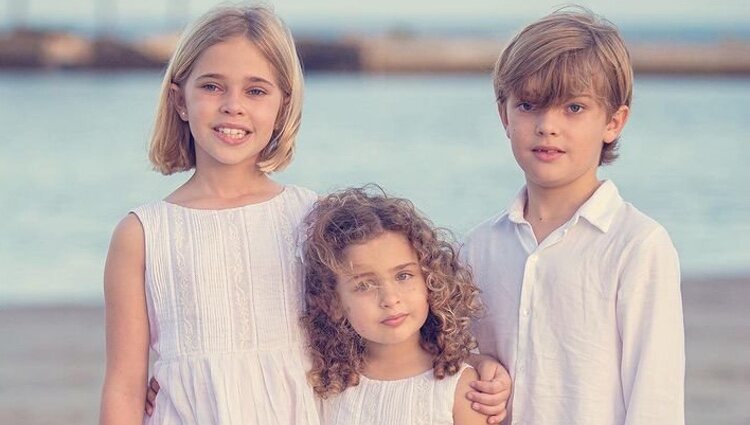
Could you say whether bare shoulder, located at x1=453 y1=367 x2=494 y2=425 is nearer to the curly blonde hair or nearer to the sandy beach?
the curly blonde hair

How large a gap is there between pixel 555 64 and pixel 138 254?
3.51ft

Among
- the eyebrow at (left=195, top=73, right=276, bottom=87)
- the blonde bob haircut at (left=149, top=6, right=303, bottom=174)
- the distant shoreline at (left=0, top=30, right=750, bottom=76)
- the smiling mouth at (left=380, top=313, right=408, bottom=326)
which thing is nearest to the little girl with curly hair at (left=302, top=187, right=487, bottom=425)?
the smiling mouth at (left=380, top=313, right=408, bottom=326)

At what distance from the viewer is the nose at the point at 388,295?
3141mm

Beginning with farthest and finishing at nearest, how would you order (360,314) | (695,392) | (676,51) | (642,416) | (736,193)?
(676,51) < (736,193) < (695,392) < (360,314) < (642,416)

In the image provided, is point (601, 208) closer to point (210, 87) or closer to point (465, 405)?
point (465, 405)

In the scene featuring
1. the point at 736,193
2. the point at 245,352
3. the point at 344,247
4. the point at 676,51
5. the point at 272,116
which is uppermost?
the point at 676,51

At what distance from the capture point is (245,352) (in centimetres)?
325

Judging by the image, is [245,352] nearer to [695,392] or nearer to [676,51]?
[695,392]

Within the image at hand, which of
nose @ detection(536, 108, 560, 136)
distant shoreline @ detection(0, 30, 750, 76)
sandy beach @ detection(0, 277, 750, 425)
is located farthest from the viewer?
distant shoreline @ detection(0, 30, 750, 76)

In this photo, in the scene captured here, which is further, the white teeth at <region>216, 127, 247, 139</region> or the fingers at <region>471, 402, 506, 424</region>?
the white teeth at <region>216, 127, 247, 139</region>

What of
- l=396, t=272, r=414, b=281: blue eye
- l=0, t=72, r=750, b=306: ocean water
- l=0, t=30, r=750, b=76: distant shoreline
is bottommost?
l=396, t=272, r=414, b=281: blue eye

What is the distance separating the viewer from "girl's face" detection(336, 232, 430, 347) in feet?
10.4

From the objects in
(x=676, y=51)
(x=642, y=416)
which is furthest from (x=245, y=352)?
(x=676, y=51)

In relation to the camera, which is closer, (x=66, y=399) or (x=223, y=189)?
(x=223, y=189)
